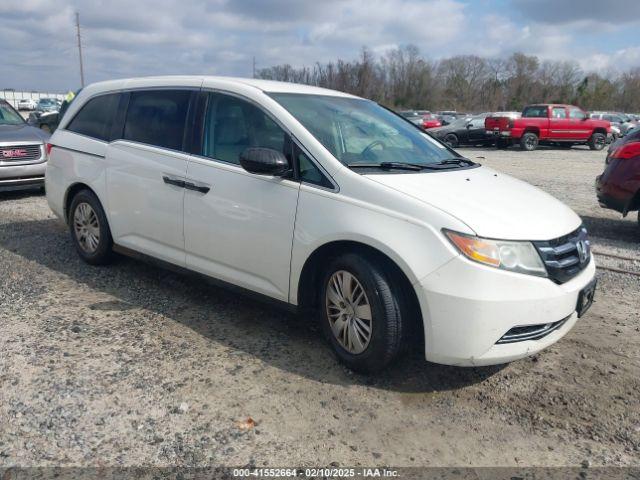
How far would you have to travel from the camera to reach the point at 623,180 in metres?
7.02

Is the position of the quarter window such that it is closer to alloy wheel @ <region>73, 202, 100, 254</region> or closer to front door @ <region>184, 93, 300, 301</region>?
front door @ <region>184, 93, 300, 301</region>

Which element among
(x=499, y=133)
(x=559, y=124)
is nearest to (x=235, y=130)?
(x=499, y=133)

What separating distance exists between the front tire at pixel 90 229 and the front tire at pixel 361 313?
8.40ft

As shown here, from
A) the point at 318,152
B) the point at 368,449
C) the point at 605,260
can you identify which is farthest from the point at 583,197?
the point at 368,449

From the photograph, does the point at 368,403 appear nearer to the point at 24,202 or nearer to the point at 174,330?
the point at 174,330

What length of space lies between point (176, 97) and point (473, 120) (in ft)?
73.1

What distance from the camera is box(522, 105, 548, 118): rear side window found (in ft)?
75.6

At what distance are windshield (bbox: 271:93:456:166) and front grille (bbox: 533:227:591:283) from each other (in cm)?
115

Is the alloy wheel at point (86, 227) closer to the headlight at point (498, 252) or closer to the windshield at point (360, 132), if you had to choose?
the windshield at point (360, 132)

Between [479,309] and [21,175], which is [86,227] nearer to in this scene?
[479,309]

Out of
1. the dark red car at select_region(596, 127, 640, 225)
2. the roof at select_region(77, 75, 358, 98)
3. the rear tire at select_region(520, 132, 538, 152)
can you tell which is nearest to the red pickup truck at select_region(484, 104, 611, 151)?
the rear tire at select_region(520, 132, 538, 152)

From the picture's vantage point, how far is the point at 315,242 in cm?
343

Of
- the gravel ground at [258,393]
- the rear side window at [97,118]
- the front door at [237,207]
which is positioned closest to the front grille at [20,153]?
the rear side window at [97,118]

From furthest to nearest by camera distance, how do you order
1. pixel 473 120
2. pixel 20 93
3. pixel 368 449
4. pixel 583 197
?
pixel 20 93 → pixel 473 120 → pixel 583 197 → pixel 368 449
